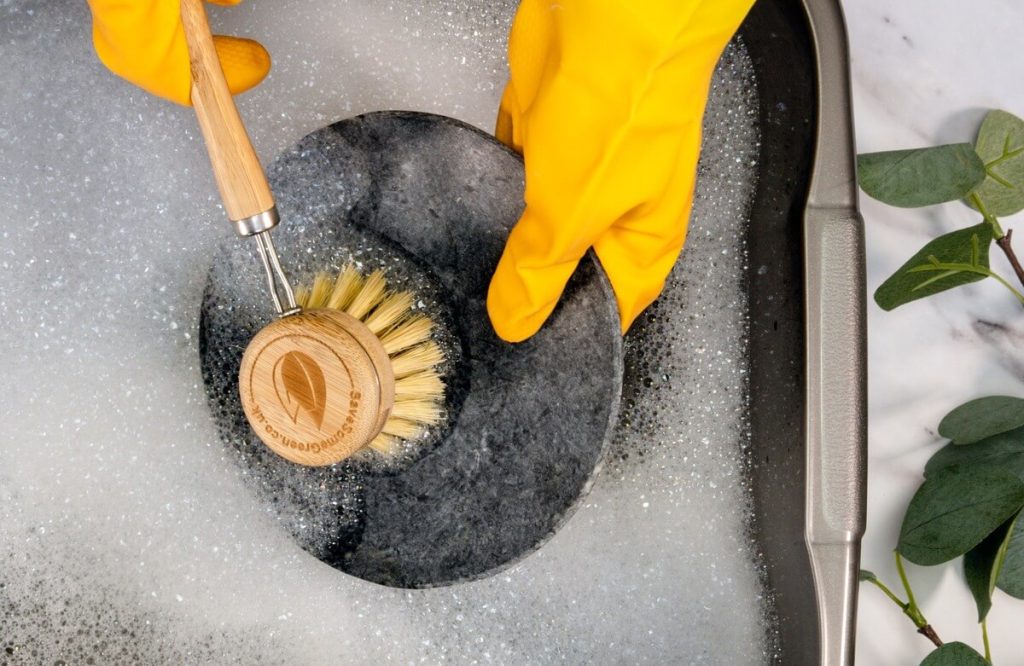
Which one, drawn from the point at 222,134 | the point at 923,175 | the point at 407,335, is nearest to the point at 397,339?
the point at 407,335

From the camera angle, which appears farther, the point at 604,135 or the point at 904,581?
the point at 904,581

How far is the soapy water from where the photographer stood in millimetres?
500

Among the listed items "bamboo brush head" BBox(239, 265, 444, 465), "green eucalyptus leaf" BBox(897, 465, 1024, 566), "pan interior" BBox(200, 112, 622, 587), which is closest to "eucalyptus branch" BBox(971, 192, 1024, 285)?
"green eucalyptus leaf" BBox(897, 465, 1024, 566)

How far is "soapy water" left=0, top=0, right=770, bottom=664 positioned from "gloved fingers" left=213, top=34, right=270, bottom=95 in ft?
0.19

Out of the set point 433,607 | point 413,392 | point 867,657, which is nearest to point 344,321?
point 413,392

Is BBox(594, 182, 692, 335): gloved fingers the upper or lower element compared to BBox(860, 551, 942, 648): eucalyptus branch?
upper

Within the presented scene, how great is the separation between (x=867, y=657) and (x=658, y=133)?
34cm

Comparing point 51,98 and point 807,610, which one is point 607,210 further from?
point 51,98

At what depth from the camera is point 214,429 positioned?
20.1 inches

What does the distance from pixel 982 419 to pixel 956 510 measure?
0.06 metres

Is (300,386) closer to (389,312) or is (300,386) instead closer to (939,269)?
(389,312)

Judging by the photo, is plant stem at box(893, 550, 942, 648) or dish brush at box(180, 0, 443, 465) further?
plant stem at box(893, 550, 942, 648)

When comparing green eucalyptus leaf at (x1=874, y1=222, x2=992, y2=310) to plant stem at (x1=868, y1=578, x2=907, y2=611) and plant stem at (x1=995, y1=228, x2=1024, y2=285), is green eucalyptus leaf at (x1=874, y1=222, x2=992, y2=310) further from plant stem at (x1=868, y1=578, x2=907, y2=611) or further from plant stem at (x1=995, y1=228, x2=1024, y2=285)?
plant stem at (x1=868, y1=578, x2=907, y2=611)

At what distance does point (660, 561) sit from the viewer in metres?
0.50
